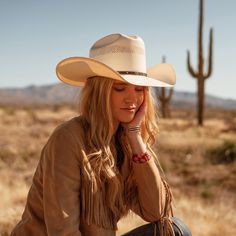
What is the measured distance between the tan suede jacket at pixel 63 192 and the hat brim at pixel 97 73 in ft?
0.92

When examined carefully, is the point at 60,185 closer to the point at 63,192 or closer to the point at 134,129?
the point at 63,192

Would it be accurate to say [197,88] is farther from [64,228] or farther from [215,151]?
[64,228]

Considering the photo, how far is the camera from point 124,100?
2291 mm

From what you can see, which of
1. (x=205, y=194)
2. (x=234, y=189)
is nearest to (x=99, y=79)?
(x=205, y=194)

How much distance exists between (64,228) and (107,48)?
38.4 inches

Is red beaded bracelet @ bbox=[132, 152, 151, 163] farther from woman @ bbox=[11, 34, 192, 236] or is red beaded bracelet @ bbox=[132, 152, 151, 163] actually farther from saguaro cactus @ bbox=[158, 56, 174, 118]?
saguaro cactus @ bbox=[158, 56, 174, 118]

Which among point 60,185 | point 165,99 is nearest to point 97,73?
point 60,185

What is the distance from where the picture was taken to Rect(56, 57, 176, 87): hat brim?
215 cm

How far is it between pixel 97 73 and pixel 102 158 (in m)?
0.44

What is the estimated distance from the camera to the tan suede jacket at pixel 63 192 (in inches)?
80.9

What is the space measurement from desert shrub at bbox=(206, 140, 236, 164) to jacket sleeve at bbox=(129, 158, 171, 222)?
7899mm

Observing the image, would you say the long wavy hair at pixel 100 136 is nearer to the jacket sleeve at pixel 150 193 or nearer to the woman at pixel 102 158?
the woman at pixel 102 158

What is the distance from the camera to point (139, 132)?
2.44 m

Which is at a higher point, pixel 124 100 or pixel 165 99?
pixel 124 100
